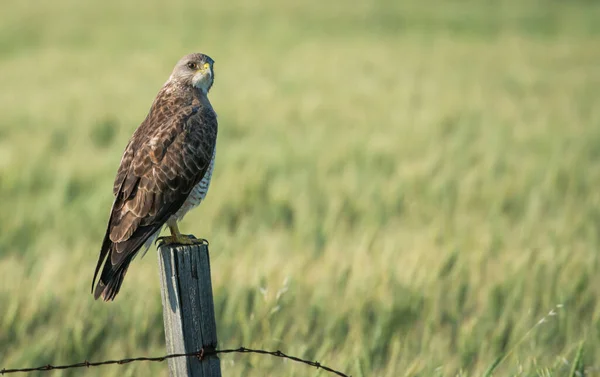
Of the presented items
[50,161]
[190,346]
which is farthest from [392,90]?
[190,346]

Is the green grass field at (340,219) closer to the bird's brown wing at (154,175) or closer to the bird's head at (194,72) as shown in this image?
the bird's brown wing at (154,175)

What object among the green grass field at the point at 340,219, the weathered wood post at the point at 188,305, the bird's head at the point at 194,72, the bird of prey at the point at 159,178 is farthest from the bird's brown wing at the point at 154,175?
the green grass field at the point at 340,219

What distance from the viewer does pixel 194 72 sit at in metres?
4.19

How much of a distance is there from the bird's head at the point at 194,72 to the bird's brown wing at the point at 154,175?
0.24 meters

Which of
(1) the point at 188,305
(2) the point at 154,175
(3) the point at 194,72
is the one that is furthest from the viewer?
(3) the point at 194,72

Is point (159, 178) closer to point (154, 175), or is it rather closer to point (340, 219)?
point (154, 175)

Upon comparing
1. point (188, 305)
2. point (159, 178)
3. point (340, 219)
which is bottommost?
point (188, 305)

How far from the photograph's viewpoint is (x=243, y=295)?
4.66 meters

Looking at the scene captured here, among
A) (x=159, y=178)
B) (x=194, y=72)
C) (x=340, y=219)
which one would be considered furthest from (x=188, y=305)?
(x=340, y=219)

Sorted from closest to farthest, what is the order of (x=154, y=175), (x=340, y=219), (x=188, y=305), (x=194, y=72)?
(x=188, y=305) → (x=154, y=175) → (x=194, y=72) → (x=340, y=219)

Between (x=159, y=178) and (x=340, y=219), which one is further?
(x=340, y=219)

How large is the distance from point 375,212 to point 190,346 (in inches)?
168

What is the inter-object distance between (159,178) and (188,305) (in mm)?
898

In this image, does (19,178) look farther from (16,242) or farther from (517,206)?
(517,206)
